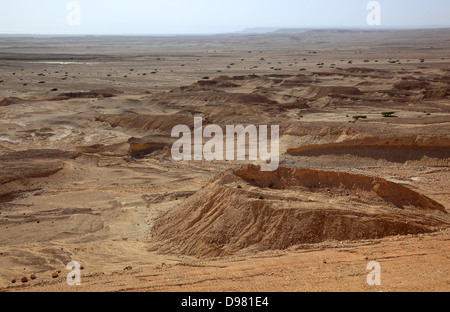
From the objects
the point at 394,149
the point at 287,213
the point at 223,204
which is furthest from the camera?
the point at 394,149

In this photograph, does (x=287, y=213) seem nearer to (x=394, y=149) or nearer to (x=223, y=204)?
(x=223, y=204)

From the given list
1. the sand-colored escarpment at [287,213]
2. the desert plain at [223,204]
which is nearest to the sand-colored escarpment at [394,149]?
Result: the desert plain at [223,204]

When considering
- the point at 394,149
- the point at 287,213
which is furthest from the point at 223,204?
the point at 394,149

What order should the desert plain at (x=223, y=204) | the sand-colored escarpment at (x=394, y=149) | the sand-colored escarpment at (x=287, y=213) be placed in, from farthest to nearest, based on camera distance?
the sand-colored escarpment at (x=394, y=149)
the sand-colored escarpment at (x=287, y=213)
the desert plain at (x=223, y=204)

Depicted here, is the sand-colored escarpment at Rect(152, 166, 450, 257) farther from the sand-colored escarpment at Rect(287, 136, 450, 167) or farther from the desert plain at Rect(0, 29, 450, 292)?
the sand-colored escarpment at Rect(287, 136, 450, 167)

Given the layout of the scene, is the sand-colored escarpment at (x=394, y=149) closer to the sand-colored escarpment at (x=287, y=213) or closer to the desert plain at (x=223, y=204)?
the desert plain at (x=223, y=204)

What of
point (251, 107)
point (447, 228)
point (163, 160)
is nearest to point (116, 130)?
point (163, 160)

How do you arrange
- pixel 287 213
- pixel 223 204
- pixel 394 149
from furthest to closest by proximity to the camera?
pixel 394 149
pixel 223 204
pixel 287 213

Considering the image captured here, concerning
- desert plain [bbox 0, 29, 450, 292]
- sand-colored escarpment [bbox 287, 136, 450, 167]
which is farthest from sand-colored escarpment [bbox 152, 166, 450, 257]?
sand-colored escarpment [bbox 287, 136, 450, 167]
